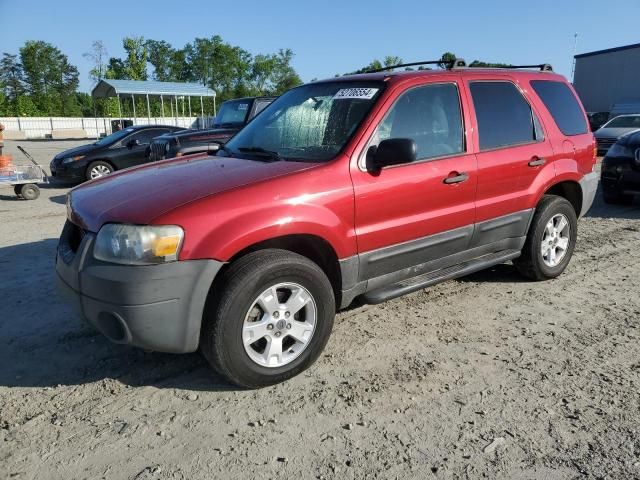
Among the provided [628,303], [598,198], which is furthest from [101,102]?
[628,303]

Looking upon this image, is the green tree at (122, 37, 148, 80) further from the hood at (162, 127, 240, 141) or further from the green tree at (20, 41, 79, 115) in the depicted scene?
the hood at (162, 127, 240, 141)

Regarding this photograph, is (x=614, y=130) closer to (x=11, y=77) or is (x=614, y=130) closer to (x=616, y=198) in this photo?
(x=616, y=198)

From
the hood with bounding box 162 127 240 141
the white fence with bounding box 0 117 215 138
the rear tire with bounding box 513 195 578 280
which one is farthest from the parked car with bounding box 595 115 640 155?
the white fence with bounding box 0 117 215 138

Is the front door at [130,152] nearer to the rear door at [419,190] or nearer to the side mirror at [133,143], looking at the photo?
the side mirror at [133,143]

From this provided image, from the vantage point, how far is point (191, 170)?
11.6ft

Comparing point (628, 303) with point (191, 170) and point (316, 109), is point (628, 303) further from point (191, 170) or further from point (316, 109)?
point (191, 170)

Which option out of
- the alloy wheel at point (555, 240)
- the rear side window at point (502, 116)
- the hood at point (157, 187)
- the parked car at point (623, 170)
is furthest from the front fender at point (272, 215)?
the parked car at point (623, 170)

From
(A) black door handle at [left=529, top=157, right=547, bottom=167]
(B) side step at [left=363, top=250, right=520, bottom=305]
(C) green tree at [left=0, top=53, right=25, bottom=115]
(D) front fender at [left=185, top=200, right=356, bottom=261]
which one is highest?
(C) green tree at [left=0, top=53, right=25, bottom=115]

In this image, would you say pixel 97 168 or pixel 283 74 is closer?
pixel 97 168

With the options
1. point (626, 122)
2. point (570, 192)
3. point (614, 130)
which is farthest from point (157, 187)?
point (626, 122)

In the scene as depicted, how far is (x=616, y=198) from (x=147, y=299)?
27.6ft

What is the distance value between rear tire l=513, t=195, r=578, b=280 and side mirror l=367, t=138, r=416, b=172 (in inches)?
78.0

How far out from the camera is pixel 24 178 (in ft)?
32.6

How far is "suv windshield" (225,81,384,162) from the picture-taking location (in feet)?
11.7
